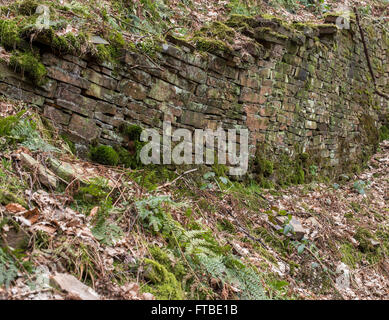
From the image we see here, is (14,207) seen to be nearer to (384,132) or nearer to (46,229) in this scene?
(46,229)

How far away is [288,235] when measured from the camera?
4.71 metres

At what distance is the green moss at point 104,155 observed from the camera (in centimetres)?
412

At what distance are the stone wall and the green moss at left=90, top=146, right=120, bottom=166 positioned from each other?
158 mm

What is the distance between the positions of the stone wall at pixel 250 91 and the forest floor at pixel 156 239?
55 centimetres

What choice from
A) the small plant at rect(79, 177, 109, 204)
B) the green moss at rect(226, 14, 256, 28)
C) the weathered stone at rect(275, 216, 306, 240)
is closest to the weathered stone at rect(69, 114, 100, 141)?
the small plant at rect(79, 177, 109, 204)

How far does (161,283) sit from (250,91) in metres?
3.90

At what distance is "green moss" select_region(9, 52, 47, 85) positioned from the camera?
3545 mm

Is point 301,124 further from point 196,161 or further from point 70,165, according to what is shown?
point 70,165

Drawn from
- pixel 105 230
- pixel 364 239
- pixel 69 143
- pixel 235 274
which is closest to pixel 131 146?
pixel 69 143

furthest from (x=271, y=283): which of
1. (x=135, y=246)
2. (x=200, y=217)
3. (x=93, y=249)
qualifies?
(x=93, y=249)

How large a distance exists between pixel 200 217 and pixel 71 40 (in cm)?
253

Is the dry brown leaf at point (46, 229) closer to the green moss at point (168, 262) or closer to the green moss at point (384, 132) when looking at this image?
the green moss at point (168, 262)

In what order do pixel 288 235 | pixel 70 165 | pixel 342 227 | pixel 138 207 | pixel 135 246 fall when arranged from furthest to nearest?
pixel 342 227 < pixel 288 235 < pixel 70 165 < pixel 138 207 < pixel 135 246

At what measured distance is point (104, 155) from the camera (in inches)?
163
